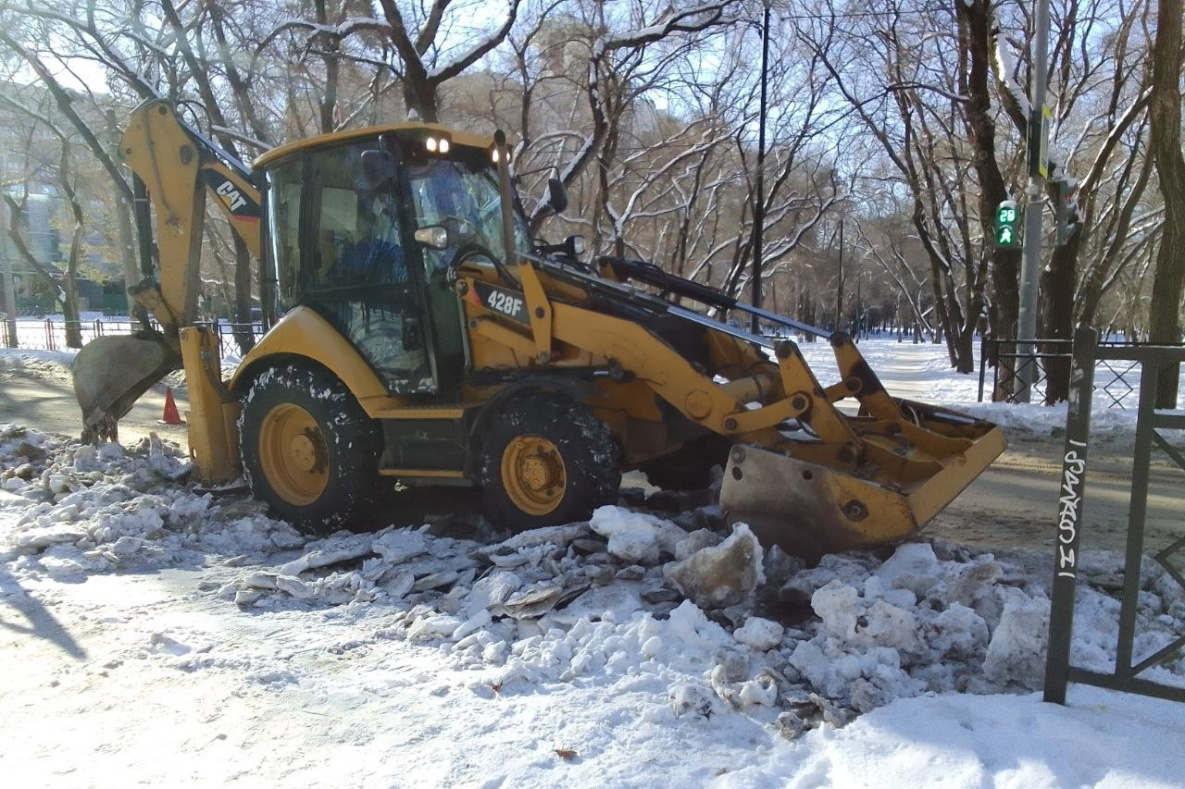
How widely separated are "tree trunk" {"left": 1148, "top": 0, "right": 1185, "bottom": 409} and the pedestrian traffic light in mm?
1758

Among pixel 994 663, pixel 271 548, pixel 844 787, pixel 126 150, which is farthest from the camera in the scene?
pixel 126 150

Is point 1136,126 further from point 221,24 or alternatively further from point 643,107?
point 221,24

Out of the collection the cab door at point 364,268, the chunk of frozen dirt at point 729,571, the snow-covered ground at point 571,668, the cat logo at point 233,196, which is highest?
the cat logo at point 233,196

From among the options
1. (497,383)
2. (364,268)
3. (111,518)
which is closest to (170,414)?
(111,518)

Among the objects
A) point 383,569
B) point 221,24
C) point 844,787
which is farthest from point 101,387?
point 221,24

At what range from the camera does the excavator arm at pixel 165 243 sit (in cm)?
753

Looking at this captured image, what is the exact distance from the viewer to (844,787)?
2.92 metres

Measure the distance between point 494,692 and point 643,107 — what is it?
19.0 metres

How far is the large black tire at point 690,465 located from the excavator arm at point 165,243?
3.78 m

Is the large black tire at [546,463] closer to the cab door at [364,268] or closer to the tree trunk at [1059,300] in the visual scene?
the cab door at [364,268]

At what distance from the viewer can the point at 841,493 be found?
14.8 feet

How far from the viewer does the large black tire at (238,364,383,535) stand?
20.2 ft

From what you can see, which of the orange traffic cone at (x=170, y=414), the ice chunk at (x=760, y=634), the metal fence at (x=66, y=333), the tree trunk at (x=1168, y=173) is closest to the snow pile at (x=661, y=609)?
the ice chunk at (x=760, y=634)

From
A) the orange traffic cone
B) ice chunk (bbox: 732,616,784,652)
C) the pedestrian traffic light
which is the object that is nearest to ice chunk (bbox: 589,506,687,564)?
ice chunk (bbox: 732,616,784,652)
